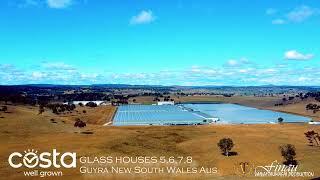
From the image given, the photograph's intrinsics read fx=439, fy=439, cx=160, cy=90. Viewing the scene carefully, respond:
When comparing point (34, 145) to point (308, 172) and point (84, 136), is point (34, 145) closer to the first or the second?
point (84, 136)

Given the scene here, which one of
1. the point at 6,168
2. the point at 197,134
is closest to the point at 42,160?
the point at 6,168

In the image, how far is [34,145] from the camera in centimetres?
8456

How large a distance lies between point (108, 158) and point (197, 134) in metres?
48.5
